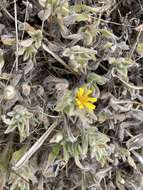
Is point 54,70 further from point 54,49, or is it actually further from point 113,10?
point 113,10

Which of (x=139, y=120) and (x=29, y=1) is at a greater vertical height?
(x=29, y=1)

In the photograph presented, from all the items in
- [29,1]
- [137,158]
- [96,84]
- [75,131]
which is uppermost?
[29,1]

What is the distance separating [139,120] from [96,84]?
0.23 m

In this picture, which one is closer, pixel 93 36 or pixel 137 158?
pixel 93 36

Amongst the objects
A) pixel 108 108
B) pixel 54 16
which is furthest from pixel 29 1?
pixel 108 108

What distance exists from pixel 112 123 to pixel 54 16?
1.40 ft

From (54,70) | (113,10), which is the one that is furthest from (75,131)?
(113,10)

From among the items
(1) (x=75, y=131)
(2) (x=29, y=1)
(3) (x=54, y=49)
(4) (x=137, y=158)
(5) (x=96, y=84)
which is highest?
(2) (x=29, y=1)

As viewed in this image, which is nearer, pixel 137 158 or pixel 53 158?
pixel 53 158

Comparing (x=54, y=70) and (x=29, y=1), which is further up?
(x=29, y=1)

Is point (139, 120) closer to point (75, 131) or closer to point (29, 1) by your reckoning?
point (75, 131)

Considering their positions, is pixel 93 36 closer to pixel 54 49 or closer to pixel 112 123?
pixel 54 49

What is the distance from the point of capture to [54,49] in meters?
1.26

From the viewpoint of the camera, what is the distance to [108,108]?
135 cm
